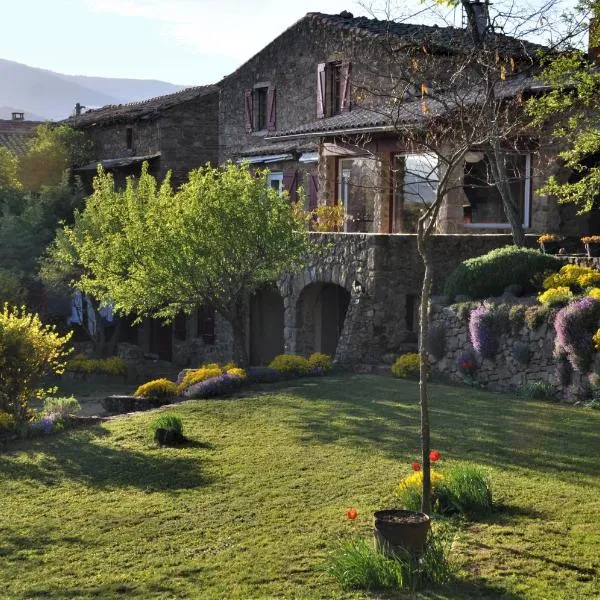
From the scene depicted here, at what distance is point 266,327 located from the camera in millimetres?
29828

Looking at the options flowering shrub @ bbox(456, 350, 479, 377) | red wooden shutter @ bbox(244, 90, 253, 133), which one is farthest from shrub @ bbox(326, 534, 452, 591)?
red wooden shutter @ bbox(244, 90, 253, 133)

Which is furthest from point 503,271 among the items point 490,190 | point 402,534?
point 402,534

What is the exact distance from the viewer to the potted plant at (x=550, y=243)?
2002 centimetres

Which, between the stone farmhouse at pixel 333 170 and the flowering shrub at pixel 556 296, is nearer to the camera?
the flowering shrub at pixel 556 296

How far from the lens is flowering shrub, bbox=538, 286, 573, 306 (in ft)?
54.7

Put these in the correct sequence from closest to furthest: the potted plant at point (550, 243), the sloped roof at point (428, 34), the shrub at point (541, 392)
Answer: the shrub at point (541, 392), the potted plant at point (550, 243), the sloped roof at point (428, 34)

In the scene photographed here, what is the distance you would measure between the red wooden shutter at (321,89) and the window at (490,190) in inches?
206

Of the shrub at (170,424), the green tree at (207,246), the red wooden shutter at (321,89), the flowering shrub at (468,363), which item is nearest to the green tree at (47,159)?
the red wooden shutter at (321,89)

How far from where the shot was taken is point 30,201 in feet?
111

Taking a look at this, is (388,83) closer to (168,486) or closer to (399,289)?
(399,289)

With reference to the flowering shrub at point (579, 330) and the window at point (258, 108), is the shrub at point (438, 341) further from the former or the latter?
the window at point (258, 108)

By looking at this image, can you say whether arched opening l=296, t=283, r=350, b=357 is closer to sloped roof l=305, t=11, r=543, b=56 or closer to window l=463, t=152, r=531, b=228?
window l=463, t=152, r=531, b=228

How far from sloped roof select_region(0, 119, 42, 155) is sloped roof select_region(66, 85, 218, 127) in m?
2.09

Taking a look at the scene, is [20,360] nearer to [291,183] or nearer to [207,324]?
[291,183]
